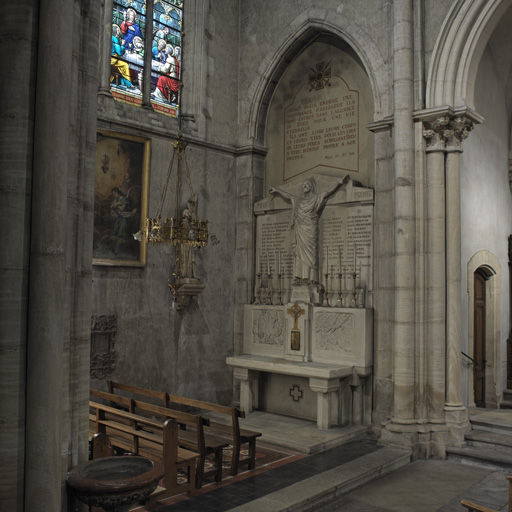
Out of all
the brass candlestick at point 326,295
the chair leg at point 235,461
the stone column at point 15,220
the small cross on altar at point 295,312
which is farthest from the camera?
the brass candlestick at point 326,295

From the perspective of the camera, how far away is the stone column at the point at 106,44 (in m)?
8.25

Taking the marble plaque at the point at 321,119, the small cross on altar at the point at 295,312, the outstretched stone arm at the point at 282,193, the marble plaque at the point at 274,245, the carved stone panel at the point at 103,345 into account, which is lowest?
the carved stone panel at the point at 103,345

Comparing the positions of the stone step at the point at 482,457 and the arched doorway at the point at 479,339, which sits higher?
the arched doorway at the point at 479,339

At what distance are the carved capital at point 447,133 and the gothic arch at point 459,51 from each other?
20cm

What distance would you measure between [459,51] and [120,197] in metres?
5.03

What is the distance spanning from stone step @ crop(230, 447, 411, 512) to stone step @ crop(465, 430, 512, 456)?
90 centimetres

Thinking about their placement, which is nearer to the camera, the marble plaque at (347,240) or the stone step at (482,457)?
the stone step at (482,457)

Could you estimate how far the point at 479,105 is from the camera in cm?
894

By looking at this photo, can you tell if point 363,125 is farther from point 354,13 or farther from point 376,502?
point 376,502

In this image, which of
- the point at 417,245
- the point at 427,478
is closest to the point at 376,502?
the point at 427,478

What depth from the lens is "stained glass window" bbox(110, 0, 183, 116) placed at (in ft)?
28.3

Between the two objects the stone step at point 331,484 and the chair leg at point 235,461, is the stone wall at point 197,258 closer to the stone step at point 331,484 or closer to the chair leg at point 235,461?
the chair leg at point 235,461

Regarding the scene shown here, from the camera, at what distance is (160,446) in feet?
18.2

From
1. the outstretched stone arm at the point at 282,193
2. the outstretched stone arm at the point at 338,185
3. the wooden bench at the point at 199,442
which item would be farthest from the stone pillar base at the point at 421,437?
the outstretched stone arm at the point at 282,193
